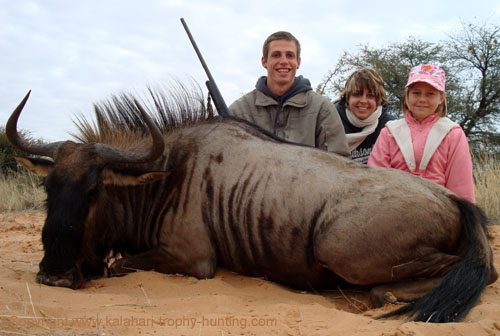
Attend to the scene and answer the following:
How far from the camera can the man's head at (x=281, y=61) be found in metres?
6.16

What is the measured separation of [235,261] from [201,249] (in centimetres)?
33

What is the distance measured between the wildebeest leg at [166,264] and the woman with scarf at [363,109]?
3.68 metres

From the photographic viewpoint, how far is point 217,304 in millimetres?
3223

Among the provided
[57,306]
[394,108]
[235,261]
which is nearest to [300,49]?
[235,261]

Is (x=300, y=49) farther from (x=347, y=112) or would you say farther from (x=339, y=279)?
(x=339, y=279)

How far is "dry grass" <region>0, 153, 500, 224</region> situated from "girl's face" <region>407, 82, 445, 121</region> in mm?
3539

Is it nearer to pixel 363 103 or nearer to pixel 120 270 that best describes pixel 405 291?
pixel 120 270

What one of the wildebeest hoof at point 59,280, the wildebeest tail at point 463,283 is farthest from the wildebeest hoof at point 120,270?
the wildebeest tail at point 463,283

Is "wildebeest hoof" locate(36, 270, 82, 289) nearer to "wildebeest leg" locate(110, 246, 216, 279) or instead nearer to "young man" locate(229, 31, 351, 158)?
"wildebeest leg" locate(110, 246, 216, 279)

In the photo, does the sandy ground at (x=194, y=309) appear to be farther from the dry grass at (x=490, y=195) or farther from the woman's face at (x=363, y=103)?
the dry grass at (x=490, y=195)

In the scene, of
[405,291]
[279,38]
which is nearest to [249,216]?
[405,291]

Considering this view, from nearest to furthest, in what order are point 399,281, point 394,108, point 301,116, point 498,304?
point 498,304 → point 399,281 → point 301,116 → point 394,108

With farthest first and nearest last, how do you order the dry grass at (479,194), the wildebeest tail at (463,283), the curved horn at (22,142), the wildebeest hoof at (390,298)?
the dry grass at (479,194) < the curved horn at (22,142) < the wildebeest hoof at (390,298) < the wildebeest tail at (463,283)

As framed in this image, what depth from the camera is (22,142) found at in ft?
13.5
